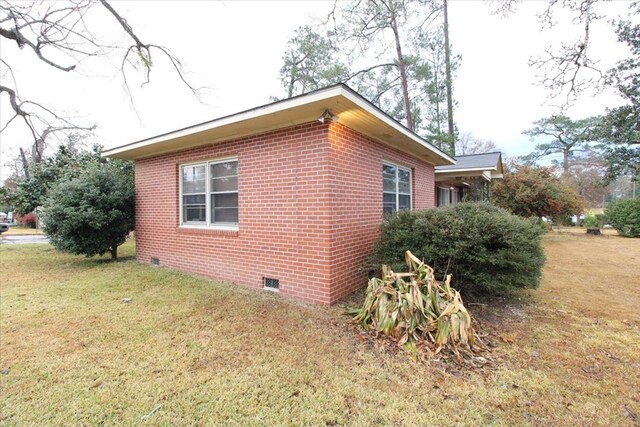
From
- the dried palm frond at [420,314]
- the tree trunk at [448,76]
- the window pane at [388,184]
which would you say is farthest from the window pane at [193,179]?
the tree trunk at [448,76]

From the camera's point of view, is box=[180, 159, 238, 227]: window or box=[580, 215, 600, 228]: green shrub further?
box=[580, 215, 600, 228]: green shrub

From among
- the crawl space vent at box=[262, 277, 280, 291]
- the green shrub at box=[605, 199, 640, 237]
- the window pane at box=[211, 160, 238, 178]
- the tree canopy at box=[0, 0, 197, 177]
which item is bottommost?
the crawl space vent at box=[262, 277, 280, 291]

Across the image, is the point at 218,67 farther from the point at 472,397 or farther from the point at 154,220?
the point at 472,397

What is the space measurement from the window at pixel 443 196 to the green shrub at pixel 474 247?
28.0 feet

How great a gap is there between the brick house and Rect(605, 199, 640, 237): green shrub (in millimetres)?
15686

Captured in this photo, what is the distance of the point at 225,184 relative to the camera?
5988mm

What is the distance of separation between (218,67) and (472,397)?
1181 cm

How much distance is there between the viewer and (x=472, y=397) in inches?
96.4

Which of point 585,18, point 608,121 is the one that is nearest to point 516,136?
point 608,121

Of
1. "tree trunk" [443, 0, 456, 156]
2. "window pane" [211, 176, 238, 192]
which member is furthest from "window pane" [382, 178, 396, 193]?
"tree trunk" [443, 0, 456, 156]

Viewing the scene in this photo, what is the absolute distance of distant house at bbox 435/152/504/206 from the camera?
1084 centimetres

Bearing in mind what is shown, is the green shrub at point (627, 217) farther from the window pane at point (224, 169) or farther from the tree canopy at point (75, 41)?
the tree canopy at point (75, 41)

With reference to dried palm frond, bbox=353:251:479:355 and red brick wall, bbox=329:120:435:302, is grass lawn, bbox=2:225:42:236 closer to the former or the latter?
red brick wall, bbox=329:120:435:302

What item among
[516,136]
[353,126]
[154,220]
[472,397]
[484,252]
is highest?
[516,136]
